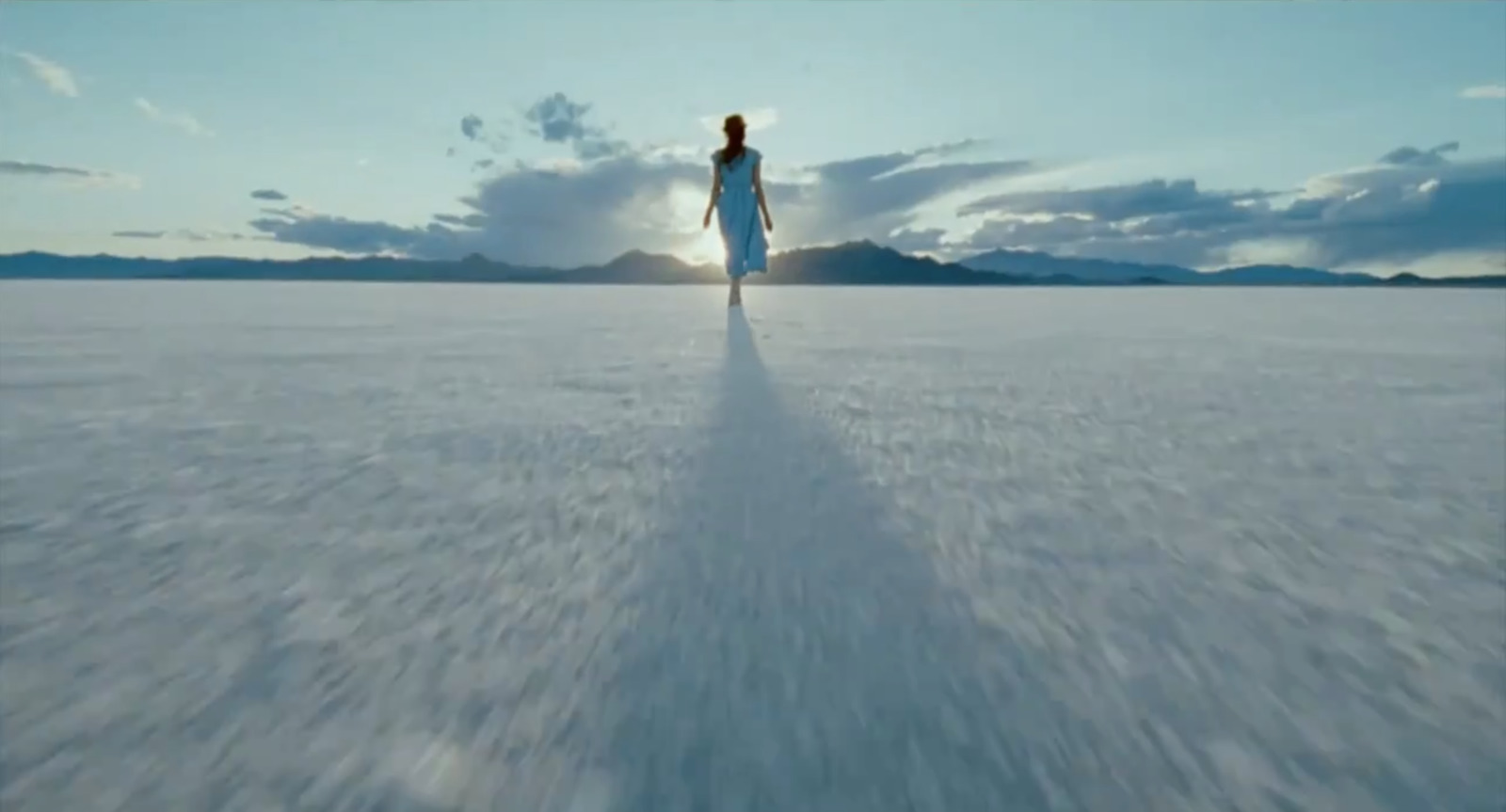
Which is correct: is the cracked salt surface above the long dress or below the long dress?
below

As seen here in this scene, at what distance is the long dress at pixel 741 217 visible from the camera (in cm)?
843

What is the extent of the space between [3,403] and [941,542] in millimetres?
3886

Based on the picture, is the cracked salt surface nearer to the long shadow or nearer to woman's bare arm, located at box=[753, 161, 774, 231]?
the long shadow

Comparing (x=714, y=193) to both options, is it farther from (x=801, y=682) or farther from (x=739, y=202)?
(x=801, y=682)

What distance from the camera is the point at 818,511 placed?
1973mm

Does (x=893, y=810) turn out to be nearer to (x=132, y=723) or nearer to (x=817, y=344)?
(x=132, y=723)

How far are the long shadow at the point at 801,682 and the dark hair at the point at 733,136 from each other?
6.94 meters

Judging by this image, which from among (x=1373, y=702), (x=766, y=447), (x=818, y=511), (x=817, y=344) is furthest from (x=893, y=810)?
(x=817, y=344)

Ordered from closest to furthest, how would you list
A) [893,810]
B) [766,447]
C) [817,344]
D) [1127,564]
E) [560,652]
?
[893,810], [560,652], [1127,564], [766,447], [817,344]

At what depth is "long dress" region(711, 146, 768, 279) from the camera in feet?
27.7

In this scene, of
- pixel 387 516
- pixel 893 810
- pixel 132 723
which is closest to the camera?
pixel 893 810

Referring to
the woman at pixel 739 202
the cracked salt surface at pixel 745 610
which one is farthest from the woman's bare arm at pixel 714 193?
the cracked salt surface at pixel 745 610

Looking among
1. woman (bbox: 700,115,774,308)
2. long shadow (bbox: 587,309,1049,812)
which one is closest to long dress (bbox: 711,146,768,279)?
woman (bbox: 700,115,774,308)

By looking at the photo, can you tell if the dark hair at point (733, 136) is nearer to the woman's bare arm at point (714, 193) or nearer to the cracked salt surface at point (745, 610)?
the woman's bare arm at point (714, 193)
